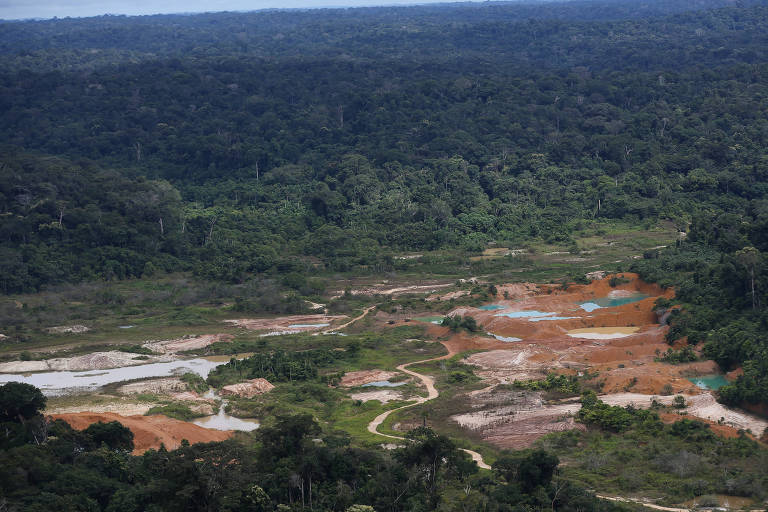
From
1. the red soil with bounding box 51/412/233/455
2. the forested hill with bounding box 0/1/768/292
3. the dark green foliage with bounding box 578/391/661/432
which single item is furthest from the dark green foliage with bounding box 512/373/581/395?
the forested hill with bounding box 0/1/768/292

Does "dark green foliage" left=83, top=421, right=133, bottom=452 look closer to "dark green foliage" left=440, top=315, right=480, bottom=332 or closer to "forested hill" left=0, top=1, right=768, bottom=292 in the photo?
"dark green foliage" left=440, top=315, right=480, bottom=332

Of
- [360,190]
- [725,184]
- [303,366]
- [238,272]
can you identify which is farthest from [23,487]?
[725,184]

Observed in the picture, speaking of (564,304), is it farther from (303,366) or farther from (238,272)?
(238,272)

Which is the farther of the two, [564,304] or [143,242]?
[143,242]

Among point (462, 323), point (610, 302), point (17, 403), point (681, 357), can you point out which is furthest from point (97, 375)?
point (610, 302)

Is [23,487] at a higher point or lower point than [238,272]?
higher

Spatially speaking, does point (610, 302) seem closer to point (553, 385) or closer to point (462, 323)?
point (462, 323)
